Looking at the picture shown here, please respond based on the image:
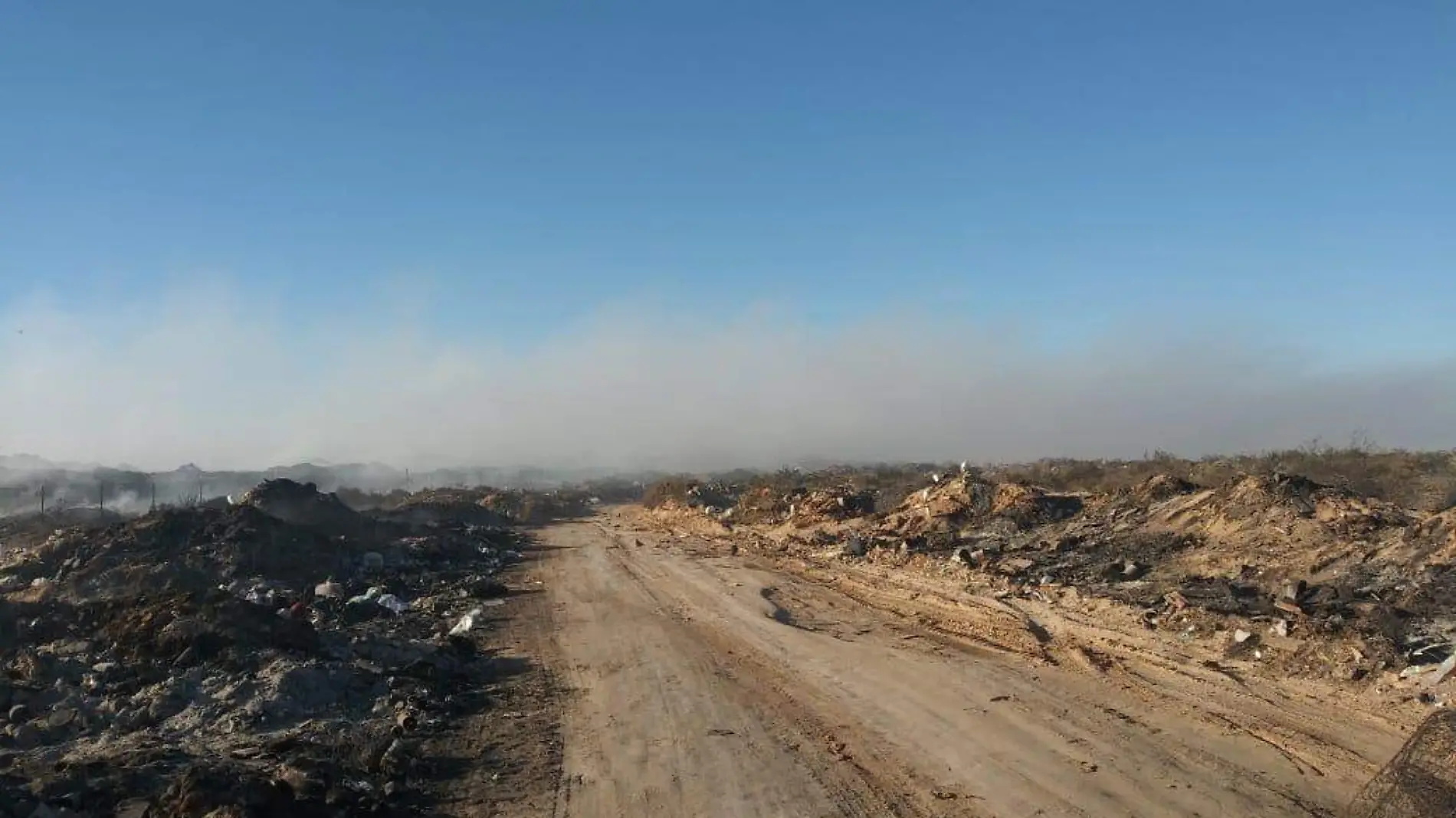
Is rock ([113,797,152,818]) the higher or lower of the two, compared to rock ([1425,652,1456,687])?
lower

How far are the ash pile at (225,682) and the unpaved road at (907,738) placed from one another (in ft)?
6.86

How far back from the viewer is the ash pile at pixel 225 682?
814 cm

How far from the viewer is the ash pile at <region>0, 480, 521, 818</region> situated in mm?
8141

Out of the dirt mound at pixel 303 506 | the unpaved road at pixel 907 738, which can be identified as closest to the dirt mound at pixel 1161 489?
the unpaved road at pixel 907 738

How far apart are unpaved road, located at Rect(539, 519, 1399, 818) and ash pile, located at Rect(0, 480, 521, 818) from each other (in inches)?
82.3

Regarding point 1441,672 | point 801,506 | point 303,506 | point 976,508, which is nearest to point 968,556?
point 976,508

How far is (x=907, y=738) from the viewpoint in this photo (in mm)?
9867

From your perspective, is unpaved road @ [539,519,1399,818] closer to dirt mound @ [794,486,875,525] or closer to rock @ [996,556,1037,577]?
rock @ [996,556,1037,577]

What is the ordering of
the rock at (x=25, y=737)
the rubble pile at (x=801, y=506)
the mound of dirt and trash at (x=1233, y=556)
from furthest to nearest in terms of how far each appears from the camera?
the rubble pile at (x=801, y=506), the mound of dirt and trash at (x=1233, y=556), the rock at (x=25, y=737)

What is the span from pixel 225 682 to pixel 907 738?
9.15 m

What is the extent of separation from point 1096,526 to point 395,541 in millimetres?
25349

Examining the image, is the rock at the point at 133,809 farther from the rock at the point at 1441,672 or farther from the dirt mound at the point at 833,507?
the dirt mound at the point at 833,507

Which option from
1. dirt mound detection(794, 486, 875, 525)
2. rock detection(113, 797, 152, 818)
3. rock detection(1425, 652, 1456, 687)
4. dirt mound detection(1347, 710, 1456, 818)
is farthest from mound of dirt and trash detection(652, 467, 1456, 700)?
rock detection(113, 797, 152, 818)

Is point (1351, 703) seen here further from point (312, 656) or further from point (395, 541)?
point (395, 541)
